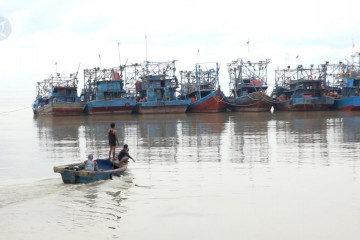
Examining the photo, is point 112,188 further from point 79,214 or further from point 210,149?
point 210,149

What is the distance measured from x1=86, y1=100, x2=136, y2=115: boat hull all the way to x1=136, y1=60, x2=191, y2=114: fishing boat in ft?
3.77

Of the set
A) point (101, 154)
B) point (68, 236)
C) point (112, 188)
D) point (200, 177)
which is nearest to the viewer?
point (68, 236)

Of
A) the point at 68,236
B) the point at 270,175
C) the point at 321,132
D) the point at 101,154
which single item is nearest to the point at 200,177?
the point at 270,175

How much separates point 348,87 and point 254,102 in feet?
34.5

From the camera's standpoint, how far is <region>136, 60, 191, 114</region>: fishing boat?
173 feet

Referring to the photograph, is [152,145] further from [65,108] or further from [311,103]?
[311,103]

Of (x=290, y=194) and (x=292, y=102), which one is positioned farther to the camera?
(x=292, y=102)

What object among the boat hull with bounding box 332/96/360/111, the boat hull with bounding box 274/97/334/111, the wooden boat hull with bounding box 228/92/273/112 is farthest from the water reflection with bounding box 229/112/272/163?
the boat hull with bounding box 332/96/360/111

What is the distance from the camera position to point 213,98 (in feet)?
174

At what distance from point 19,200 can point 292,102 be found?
43.8m

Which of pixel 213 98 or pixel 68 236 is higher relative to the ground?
pixel 213 98

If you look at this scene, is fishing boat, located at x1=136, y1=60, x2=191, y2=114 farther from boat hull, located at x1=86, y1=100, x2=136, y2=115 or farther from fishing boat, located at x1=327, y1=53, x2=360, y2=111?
fishing boat, located at x1=327, y1=53, x2=360, y2=111

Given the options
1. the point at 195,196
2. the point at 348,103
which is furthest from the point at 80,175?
the point at 348,103

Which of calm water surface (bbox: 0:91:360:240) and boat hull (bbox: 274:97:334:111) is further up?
boat hull (bbox: 274:97:334:111)
